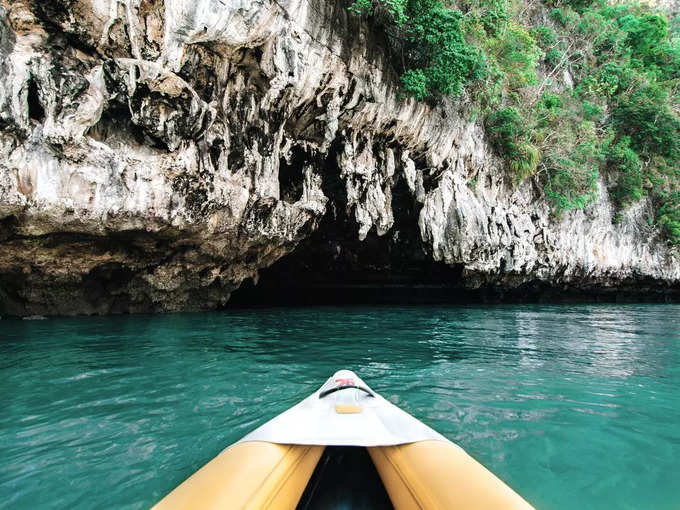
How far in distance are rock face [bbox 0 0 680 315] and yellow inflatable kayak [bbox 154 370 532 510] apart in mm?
6726

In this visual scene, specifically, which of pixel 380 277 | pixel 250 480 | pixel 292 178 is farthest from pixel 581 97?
pixel 250 480

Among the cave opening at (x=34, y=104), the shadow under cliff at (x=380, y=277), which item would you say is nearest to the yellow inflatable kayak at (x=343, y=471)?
the cave opening at (x=34, y=104)

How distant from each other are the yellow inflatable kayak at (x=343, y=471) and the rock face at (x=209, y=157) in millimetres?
6726

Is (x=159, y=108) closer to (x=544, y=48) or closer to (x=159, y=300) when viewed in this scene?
(x=159, y=300)

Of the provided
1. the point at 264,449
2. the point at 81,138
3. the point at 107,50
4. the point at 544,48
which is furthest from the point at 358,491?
→ the point at 544,48

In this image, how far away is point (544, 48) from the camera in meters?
17.8

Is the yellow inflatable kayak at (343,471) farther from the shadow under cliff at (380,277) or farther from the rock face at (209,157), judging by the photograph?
the shadow under cliff at (380,277)

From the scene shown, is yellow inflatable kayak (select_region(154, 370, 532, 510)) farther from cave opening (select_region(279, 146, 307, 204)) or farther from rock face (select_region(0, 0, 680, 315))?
cave opening (select_region(279, 146, 307, 204))

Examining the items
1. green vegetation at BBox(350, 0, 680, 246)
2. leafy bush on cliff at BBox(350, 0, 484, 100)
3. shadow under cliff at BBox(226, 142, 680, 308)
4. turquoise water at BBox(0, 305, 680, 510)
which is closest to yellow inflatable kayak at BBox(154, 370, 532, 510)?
turquoise water at BBox(0, 305, 680, 510)

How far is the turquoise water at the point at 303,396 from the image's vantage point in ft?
7.50

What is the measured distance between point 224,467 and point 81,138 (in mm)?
7050

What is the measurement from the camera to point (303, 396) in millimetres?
3781

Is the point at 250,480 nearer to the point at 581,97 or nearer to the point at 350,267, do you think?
the point at 350,267

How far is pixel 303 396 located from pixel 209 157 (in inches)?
252
